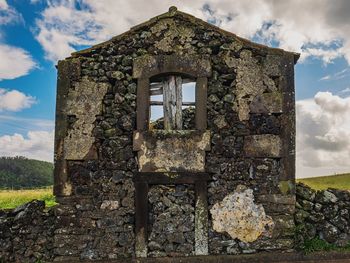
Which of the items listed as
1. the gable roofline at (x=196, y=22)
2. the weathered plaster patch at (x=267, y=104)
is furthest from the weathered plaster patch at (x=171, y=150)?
the gable roofline at (x=196, y=22)

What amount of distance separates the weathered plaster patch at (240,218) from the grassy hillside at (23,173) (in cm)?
5377

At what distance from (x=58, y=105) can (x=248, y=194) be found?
424 centimetres

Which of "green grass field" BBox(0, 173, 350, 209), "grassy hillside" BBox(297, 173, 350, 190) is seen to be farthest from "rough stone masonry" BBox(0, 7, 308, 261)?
"grassy hillside" BBox(297, 173, 350, 190)

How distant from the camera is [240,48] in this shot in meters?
8.19

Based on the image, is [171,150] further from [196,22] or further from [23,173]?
[23,173]

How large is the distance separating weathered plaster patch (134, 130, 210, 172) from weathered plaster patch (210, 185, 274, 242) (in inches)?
33.6

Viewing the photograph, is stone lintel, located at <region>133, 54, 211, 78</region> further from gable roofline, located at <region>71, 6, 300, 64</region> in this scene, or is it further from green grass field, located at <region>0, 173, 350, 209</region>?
green grass field, located at <region>0, 173, 350, 209</region>

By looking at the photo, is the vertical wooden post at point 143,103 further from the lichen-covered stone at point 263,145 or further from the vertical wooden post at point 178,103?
the lichen-covered stone at point 263,145

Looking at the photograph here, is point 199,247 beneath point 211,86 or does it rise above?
beneath

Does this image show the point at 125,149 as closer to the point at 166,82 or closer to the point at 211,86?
the point at 166,82

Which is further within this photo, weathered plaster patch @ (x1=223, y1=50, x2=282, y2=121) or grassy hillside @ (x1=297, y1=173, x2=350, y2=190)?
grassy hillside @ (x1=297, y1=173, x2=350, y2=190)

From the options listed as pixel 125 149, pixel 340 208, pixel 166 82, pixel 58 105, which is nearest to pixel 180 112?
pixel 166 82

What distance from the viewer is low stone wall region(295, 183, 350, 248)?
7980mm

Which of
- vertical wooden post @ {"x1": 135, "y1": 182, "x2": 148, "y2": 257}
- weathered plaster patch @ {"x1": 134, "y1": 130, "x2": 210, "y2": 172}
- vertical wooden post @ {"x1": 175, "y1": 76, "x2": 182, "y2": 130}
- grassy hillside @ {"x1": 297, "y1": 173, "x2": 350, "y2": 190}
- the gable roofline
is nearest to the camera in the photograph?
vertical wooden post @ {"x1": 135, "y1": 182, "x2": 148, "y2": 257}
